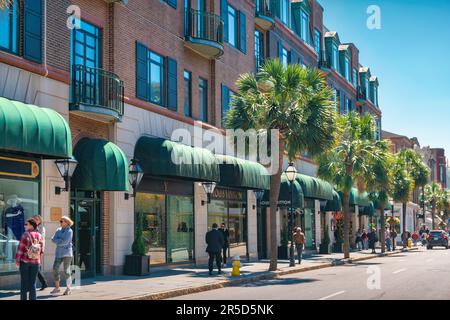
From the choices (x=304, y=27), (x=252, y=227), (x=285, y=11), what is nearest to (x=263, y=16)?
(x=285, y=11)

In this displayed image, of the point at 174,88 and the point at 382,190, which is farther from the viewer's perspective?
the point at 382,190

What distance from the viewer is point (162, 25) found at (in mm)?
25281

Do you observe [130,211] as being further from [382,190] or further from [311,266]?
[382,190]

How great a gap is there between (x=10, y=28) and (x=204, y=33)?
38.6 ft

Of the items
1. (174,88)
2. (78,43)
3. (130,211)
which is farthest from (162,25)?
(130,211)

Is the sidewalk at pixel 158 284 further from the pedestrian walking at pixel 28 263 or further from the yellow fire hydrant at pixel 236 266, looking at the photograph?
the pedestrian walking at pixel 28 263

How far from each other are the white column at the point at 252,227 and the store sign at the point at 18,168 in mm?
16458

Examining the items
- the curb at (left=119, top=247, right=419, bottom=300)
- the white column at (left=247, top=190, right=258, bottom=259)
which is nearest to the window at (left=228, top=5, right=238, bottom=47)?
the white column at (left=247, top=190, right=258, bottom=259)

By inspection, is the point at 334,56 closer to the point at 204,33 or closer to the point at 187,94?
the point at 204,33

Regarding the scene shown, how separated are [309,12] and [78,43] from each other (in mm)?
27761

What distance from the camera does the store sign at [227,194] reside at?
97.1ft

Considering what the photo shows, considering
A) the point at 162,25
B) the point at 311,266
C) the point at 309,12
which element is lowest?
the point at 311,266
